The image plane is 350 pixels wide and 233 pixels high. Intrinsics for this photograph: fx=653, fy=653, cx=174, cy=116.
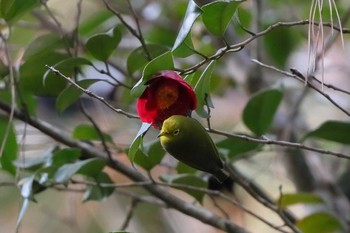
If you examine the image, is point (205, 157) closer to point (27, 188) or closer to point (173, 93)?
point (173, 93)

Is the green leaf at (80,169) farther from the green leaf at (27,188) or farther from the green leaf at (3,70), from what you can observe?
the green leaf at (3,70)

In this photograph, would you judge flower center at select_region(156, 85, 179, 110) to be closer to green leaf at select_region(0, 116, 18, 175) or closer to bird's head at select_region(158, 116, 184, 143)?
bird's head at select_region(158, 116, 184, 143)

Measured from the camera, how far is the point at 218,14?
67 cm

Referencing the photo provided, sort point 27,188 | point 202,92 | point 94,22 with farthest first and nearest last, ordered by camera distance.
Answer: point 94,22
point 27,188
point 202,92

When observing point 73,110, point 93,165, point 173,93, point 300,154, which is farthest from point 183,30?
point 73,110

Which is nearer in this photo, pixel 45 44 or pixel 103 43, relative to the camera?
pixel 103 43

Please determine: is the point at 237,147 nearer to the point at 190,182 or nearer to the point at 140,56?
the point at 190,182

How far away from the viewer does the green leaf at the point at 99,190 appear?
2.85 feet

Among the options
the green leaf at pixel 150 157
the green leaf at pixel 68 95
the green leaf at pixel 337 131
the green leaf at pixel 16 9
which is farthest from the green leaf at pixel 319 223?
the green leaf at pixel 16 9

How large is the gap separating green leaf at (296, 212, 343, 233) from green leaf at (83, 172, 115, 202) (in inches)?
12.9

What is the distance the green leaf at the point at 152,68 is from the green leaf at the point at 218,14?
90mm

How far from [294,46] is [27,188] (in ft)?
2.51

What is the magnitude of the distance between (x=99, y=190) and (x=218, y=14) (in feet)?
1.08

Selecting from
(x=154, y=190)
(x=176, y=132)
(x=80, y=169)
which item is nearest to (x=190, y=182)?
(x=154, y=190)
